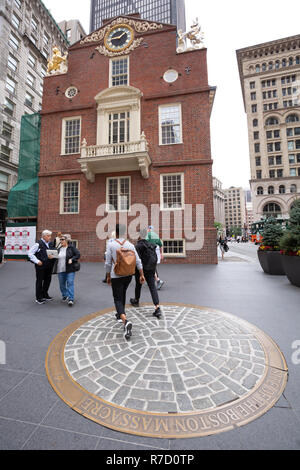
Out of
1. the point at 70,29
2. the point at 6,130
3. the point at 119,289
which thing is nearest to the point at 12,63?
the point at 6,130

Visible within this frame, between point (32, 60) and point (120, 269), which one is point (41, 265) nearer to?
point (120, 269)

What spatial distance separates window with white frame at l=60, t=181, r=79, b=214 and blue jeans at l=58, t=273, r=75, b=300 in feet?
32.1

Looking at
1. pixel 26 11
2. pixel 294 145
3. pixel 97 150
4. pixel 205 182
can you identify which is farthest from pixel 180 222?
pixel 294 145

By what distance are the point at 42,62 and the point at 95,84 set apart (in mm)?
27578

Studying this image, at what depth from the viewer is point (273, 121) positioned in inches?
2109

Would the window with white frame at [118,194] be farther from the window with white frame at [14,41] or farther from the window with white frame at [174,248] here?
the window with white frame at [14,41]

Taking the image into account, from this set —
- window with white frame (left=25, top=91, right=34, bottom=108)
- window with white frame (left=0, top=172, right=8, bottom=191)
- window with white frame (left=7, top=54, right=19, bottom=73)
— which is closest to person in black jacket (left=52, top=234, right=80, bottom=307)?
window with white frame (left=0, top=172, right=8, bottom=191)

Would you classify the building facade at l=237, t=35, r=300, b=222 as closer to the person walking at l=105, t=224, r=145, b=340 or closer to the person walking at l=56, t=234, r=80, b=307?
the person walking at l=56, t=234, r=80, b=307

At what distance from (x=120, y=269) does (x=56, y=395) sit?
5.75 ft

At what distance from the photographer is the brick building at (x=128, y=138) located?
1253 cm

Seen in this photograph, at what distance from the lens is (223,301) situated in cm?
509

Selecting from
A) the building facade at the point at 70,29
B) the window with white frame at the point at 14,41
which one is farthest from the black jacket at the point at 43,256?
the building facade at the point at 70,29

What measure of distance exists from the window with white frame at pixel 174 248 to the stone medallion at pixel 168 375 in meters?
8.47
